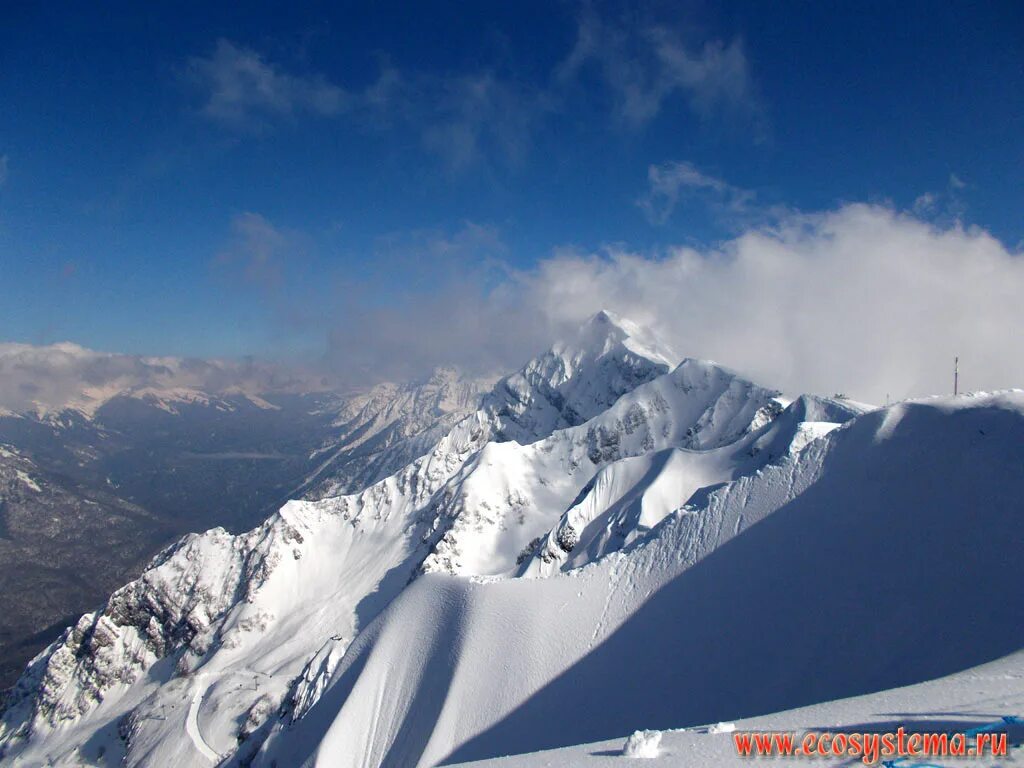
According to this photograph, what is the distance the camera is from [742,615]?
33.8 meters

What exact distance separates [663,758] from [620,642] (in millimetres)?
27482

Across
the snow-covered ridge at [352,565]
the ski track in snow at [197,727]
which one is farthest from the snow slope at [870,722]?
the ski track in snow at [197,727]

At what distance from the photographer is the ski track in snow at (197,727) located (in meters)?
87.1

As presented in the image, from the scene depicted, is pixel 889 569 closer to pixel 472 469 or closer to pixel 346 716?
pixel 346 716

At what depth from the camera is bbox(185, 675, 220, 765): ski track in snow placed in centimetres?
8712

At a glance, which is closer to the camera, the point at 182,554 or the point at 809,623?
the point at 809,623

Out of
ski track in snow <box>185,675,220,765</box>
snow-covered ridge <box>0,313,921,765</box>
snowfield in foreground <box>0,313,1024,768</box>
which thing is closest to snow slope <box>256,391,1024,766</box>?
snowfield in foreground <box>0,313,1024,768</box>

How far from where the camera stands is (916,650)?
929 inches

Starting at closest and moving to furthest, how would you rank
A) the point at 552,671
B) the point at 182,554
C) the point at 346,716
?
the point at 552,671 < the point at 346,716 < the point at 182,554

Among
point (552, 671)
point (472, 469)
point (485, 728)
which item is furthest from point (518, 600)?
point (472, 469)

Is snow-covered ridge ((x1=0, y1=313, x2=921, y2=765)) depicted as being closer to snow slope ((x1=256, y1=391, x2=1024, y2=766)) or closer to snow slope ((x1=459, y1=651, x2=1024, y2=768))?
snow slope ((x1=256, y1=391, x2=1024, y2=766))

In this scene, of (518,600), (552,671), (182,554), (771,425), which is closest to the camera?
(552,671)

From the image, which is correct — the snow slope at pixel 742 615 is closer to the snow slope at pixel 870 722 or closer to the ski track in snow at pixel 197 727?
the snow slope at pixel 870 722

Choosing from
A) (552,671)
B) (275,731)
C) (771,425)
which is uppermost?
(771,425)
